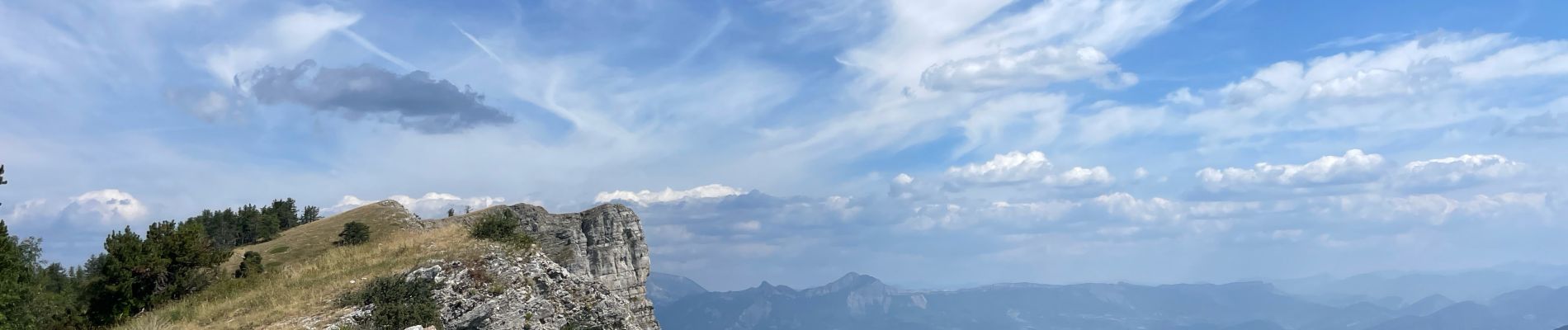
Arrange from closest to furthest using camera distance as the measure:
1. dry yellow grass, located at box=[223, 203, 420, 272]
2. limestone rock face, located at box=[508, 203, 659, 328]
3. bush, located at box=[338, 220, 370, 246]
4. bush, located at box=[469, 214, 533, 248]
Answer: bush, located at box=[469, 214, 533, 248], dry yellow grass, located at box=[223, 203, 420, 272], bush, located at box=[338, 220, 370, 246], limestone rock face, located at box=[508, 203, 659, 328]

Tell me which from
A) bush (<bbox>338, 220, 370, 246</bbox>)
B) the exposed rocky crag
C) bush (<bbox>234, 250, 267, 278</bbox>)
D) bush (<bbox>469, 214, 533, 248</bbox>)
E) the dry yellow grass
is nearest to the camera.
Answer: the exposed rocky crag

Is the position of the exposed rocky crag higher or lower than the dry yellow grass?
lower

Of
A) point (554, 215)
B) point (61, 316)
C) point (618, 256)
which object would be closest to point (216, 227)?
point (554, 215)

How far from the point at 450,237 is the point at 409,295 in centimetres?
1029

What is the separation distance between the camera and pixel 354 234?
187ft

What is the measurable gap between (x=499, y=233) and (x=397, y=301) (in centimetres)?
1026

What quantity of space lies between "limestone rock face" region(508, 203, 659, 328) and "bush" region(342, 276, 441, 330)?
151 ft

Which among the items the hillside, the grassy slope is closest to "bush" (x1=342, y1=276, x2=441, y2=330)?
the hillside

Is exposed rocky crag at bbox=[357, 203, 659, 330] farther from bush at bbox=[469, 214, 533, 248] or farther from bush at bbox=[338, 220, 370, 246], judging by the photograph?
bush at bbox=[338, 220, 370, 246]

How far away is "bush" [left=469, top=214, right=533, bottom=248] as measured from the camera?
38.1 meters

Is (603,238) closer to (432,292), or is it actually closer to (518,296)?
(518,296)

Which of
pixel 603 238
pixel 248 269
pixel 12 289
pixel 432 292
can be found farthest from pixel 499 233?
pixel 603 238

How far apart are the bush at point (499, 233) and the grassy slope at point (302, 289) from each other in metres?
0.94

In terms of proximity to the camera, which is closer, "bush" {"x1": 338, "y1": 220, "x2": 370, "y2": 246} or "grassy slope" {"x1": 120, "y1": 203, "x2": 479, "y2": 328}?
"grassy slope" {"x1": 120, "y1": 203, "x2": 479, "y2": 328}
